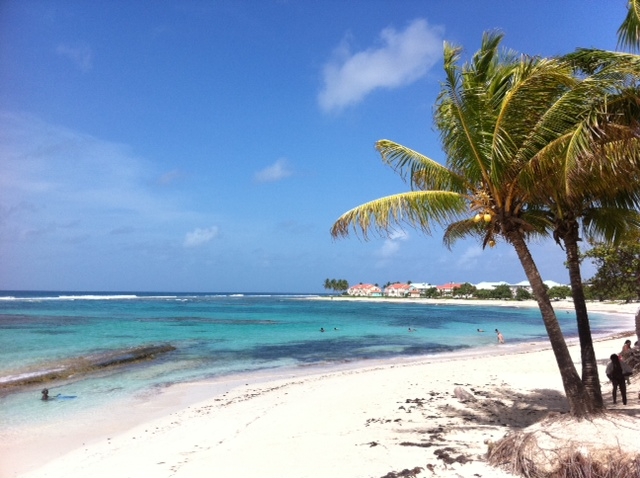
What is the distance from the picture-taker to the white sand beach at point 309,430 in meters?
6.27

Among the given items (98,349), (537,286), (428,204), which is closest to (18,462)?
(428,204)

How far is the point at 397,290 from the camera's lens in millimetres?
162750

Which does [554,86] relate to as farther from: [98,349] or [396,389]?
[98,349]

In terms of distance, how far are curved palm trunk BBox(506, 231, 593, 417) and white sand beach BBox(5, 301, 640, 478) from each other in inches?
56.7

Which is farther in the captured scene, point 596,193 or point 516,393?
point 516,393

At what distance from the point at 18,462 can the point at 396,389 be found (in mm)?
8420

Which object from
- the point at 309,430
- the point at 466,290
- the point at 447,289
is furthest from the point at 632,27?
the point at 447,289

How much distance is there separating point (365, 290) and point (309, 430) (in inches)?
6228

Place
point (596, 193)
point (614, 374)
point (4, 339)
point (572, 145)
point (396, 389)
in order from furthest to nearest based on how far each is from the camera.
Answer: point (4, 339) → point (396, 389) → point (614, 374) → point (596, 193) → point (572, 145)

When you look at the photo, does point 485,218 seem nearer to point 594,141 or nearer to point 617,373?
point 594,141

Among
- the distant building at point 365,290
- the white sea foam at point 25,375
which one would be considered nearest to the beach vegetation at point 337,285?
the distant building at point 365,290

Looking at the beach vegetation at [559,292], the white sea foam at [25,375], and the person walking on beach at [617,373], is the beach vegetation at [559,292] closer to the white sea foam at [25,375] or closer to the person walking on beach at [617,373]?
the person walking on beach at [617,373]

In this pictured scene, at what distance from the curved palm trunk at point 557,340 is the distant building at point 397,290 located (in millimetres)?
152106

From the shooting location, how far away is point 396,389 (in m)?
11.8
